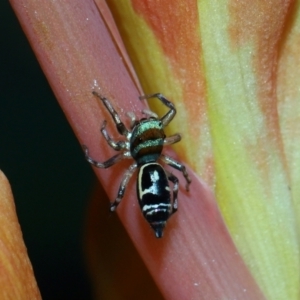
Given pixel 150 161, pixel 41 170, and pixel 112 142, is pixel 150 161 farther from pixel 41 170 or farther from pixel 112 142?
pixel 41 170

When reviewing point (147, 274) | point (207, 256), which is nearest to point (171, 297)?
point (207, 256)

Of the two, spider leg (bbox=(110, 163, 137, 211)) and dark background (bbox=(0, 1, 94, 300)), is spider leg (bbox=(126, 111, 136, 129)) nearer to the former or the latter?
spider leg (bbox=(110, 163, 137, 211))

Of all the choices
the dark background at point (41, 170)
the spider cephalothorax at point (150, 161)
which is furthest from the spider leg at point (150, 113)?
the dark background at point (41, 170)

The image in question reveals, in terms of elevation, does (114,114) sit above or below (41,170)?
below

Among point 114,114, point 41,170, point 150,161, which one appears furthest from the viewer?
point 41,170

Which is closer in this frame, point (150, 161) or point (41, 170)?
point (150, 161)

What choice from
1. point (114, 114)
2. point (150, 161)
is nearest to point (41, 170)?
point (150, 161)

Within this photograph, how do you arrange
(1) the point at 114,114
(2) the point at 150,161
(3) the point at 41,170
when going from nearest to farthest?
1. (1) the point at 114,114
2. (2) the point at 150,161
3. (3) the point at 41,170
